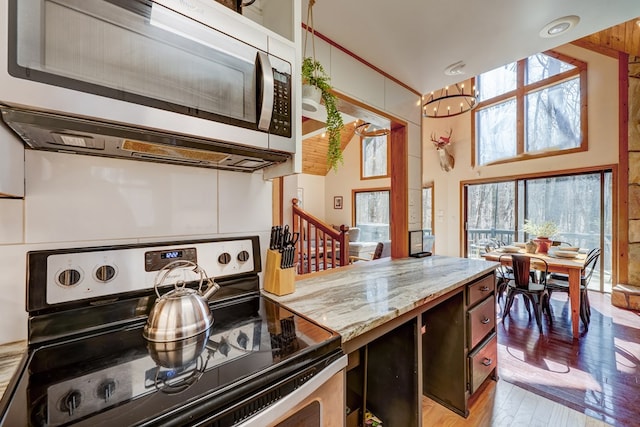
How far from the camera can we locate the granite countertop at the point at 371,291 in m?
0.96

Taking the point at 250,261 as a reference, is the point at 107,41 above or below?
above

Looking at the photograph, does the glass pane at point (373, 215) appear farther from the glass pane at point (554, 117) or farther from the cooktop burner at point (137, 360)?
the cooktop burner at point (137, 360)

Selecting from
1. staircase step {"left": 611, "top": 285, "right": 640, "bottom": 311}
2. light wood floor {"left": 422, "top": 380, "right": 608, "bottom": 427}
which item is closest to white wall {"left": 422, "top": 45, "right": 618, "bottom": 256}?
staircase step {"left": 611, "top": 285, "right": 640, "bottom": 311}

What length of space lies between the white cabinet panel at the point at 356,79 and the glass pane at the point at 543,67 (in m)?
4.23

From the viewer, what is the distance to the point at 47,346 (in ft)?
2.44

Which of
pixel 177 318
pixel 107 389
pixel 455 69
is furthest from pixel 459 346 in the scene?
pixel 455 69

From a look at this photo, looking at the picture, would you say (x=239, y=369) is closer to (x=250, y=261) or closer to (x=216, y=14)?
(x=250, y=261)

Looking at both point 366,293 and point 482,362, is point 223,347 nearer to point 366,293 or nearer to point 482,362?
point 366,293

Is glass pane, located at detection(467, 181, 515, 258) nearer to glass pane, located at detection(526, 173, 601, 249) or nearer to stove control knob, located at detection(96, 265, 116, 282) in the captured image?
glass pane, located at detection(526, 173, 601, 249)

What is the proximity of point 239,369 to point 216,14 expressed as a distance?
3.29 feet

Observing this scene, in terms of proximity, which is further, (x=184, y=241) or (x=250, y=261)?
(x=250, y=261)

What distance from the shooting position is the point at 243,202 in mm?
1221

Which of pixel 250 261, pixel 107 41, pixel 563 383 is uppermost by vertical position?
pixel 107 41

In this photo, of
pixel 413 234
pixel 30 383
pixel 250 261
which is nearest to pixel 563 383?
pixel 413 234
